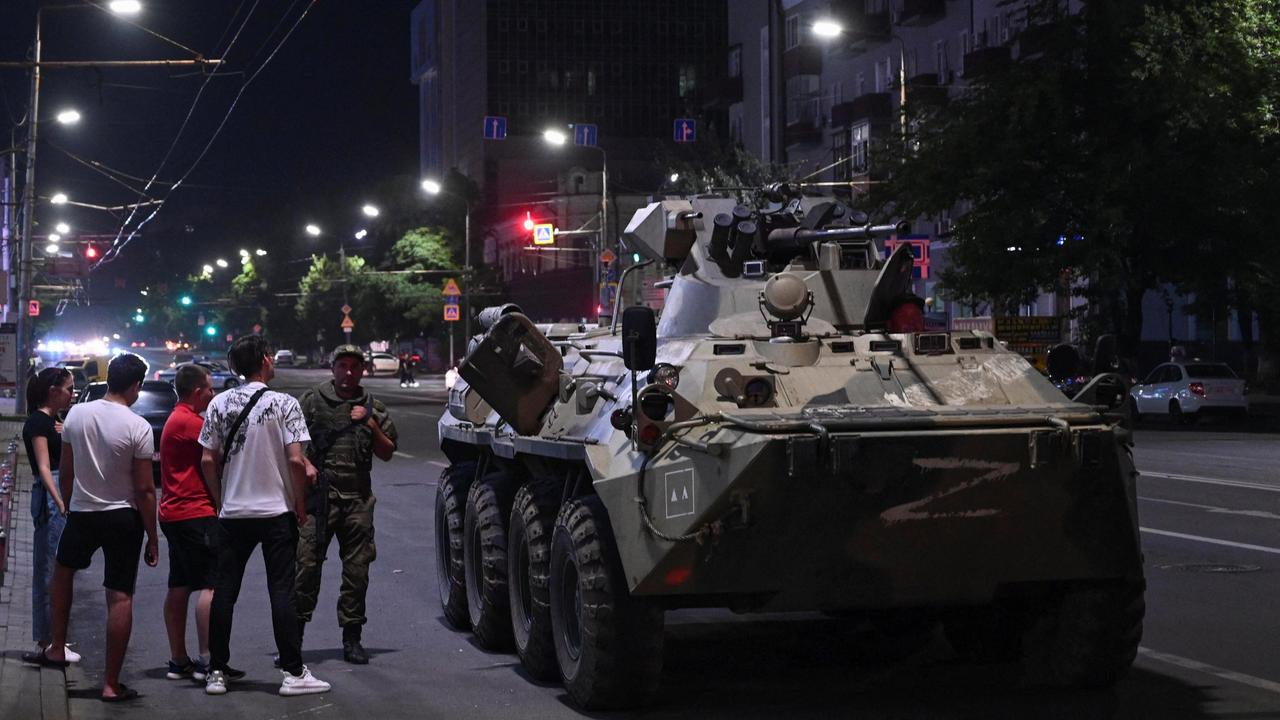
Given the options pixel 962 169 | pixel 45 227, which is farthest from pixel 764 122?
pixel 45 227

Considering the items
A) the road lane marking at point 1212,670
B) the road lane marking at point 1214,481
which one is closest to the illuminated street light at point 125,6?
the road lane marking at point 1214,481

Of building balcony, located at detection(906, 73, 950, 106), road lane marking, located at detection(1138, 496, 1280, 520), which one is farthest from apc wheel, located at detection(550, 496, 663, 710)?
building balcony, located at detection(906, 73, 950, 106)

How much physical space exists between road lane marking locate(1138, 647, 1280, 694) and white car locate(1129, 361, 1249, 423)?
29.8 m

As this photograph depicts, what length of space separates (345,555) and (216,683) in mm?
1297

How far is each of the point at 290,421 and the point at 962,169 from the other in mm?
33145

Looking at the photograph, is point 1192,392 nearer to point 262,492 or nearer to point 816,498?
Result: point 816,498

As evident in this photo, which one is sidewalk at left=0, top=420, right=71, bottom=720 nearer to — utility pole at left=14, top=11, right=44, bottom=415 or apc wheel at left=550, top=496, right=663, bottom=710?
apc wheel at left=550, top=496, right=663, bottom=710

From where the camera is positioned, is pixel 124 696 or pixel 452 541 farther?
pixel 452 541

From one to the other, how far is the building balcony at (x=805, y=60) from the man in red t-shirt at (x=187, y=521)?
5912 cm

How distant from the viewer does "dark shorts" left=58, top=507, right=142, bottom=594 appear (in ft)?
33.1

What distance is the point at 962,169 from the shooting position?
136ft

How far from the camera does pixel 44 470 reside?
1124 cm

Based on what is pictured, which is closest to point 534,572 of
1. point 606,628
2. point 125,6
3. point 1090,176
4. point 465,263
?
point 606,628

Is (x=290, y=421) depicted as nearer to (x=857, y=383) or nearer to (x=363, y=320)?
(x=857, y=383)
